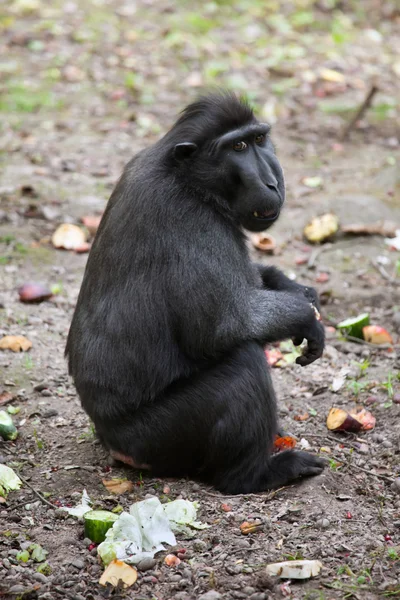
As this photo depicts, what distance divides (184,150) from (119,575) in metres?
2.46

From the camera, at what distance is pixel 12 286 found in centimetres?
744

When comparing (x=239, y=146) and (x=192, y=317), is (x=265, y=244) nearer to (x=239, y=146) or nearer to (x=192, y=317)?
(x=239, y=146)

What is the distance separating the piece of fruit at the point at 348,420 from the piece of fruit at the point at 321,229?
3.12 metres

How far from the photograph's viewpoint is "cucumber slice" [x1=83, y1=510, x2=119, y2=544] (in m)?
4.39

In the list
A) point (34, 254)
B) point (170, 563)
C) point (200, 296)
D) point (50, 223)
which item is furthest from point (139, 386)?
point (50, 223)

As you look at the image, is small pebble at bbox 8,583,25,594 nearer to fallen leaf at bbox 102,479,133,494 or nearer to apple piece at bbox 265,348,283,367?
fallen leaf at bbox 102,479,133,494

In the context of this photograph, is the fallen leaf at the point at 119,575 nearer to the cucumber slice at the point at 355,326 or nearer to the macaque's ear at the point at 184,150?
the macaque's ear at the point at 184,150

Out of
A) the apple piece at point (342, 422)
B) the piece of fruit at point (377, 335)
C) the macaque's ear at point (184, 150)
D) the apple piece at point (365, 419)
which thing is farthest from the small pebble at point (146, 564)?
the piece of fruit at point (377, 335)

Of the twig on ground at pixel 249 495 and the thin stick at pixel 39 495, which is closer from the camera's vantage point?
the thin stick at pixel 39 495

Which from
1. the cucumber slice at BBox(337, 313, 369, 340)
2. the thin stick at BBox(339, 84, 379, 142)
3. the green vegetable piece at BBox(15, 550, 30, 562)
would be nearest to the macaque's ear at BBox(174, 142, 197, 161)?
the green vegetable piece at BBox(15, 550, 30, 562)

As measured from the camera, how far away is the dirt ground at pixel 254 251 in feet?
14.1

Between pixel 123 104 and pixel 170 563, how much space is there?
334 inches

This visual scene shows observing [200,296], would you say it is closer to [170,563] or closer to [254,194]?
[254,194]

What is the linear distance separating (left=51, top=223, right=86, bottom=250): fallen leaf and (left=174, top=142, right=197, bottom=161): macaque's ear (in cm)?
327
